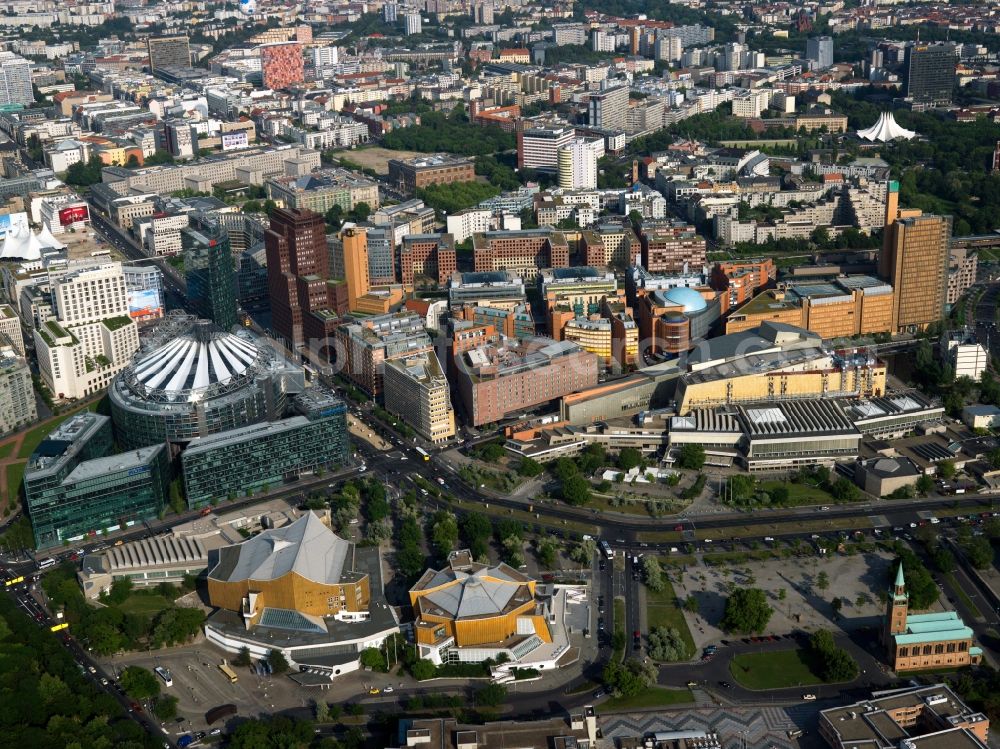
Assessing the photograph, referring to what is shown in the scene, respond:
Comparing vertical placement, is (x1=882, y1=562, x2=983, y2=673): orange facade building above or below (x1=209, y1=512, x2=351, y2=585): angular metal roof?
below

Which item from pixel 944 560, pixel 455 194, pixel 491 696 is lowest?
pixel 491 696

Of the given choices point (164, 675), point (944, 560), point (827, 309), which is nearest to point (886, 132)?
point (827, 309)

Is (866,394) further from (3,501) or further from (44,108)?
(44,108)

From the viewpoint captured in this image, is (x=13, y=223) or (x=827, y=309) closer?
(x=827, y=309)

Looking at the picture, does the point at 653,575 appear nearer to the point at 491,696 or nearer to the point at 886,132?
the point at 491,696

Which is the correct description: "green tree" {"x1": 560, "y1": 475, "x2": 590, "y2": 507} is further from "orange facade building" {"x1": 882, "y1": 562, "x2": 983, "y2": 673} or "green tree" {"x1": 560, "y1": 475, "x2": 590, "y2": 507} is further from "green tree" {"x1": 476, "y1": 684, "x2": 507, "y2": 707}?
"orange facade building" {"x1": 882, "y1": 562, "x2": 983, "y2": 673}

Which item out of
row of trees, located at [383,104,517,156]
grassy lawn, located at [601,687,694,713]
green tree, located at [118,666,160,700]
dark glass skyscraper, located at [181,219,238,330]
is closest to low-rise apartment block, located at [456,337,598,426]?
dark glass skyscraper, located at [181,219,238,330]
